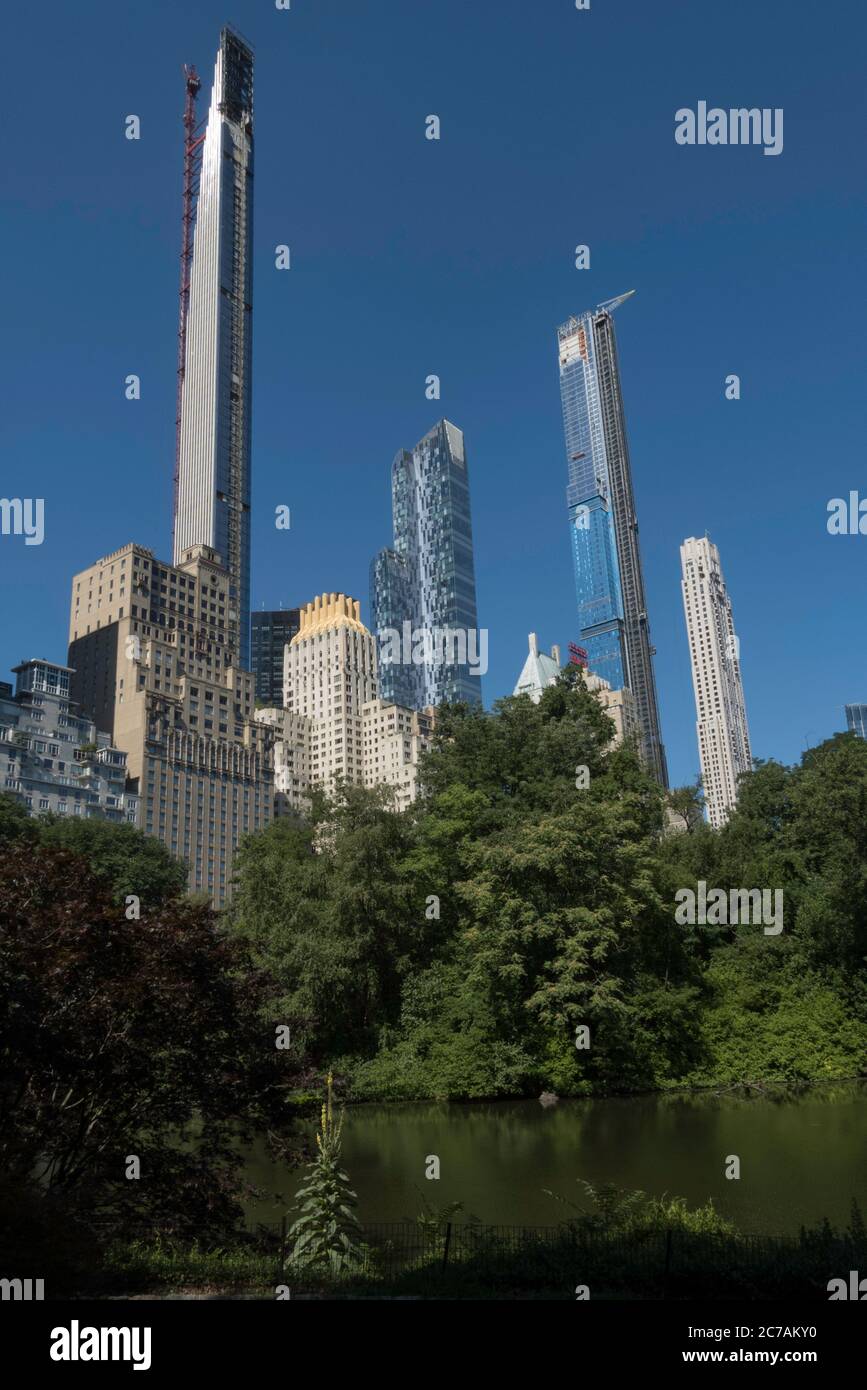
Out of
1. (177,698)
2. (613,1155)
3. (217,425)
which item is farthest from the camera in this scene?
(217,425)

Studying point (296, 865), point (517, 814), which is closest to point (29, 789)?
point (296, 865)

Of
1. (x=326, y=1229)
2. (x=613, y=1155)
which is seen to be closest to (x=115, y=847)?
(x=613, y=1155)

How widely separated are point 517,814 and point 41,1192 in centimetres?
2845

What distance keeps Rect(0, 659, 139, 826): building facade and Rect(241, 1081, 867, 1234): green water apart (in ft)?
238

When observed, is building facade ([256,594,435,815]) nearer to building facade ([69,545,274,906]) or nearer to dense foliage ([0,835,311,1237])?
building facade ([69,545,274,906])

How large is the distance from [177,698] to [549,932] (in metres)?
95.5

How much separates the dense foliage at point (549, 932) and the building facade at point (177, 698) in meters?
74.6

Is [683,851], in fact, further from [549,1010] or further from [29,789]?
[29,789]

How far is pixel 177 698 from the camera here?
122750 millimetres

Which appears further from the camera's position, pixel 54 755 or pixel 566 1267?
pixel 54 755

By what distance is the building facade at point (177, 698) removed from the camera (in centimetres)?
11669

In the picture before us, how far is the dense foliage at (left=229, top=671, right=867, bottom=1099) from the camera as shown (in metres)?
34.7

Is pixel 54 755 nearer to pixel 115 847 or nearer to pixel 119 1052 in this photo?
pixel 115 847

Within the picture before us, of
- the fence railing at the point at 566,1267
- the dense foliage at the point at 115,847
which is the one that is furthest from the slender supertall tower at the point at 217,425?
the fence railing at the point at 566,1267
